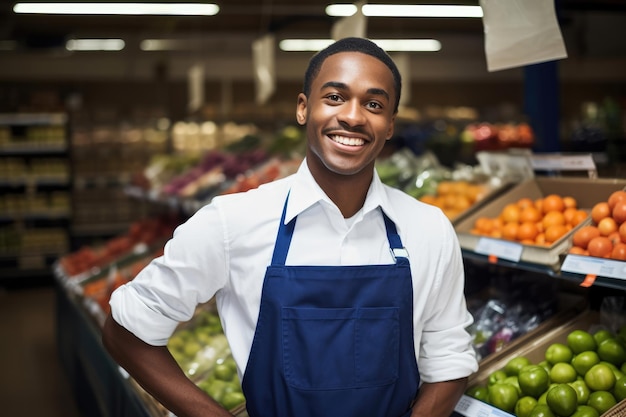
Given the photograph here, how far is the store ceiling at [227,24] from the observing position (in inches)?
362

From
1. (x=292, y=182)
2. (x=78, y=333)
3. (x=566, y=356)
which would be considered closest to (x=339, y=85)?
(x=292, y=182)

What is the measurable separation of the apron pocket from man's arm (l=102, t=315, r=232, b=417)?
0.74 ft

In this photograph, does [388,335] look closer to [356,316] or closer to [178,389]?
[356,316]

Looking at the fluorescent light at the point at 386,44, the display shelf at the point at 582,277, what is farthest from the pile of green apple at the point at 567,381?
the fluorescent light at the point at 386,44

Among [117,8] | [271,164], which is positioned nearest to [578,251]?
[271,164]

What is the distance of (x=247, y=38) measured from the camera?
1401cm

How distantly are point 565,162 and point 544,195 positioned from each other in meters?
0.34

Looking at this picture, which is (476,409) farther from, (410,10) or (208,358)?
(410,10)

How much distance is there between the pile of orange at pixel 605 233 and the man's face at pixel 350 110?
98 cm

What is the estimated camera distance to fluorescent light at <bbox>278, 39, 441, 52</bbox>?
478 inches

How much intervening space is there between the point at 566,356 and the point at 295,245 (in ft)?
3.77

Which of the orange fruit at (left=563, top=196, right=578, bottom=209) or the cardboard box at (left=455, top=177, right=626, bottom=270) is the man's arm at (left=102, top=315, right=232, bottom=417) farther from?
the orange fruit at (left=563, top=196, right=578, bottom=209)

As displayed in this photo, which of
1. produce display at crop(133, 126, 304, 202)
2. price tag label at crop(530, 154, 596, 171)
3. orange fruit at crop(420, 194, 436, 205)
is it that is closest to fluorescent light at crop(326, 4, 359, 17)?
produce display at crop(133, 126, 304, 202)

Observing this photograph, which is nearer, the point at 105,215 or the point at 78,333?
the point at 78,333
